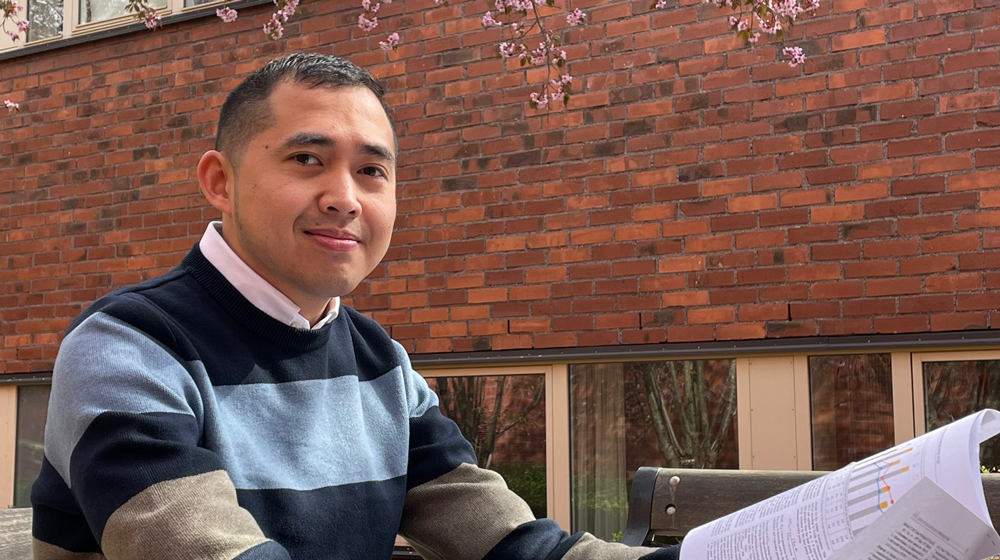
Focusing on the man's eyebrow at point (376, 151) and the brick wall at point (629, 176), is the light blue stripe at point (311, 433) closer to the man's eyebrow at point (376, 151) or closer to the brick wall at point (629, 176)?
the man's eyebrow at point (376, 151)

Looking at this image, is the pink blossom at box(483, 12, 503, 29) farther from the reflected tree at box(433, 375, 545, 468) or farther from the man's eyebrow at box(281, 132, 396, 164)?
the man's eyebrow at box(281, 132, 396, 164)

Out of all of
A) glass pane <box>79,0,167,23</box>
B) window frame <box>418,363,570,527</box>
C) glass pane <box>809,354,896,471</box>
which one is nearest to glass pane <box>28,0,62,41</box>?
glass pane <box>79,0,167,23</box>

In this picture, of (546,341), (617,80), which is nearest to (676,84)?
(617,80)

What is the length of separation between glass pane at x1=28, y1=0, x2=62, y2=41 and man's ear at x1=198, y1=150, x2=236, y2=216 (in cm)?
620

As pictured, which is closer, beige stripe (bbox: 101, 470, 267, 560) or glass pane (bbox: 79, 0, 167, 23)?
beige stripe (bbox: 101, 470, 267, 560)

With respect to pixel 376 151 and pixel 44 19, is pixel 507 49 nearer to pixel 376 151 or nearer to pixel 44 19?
pixel 44 19

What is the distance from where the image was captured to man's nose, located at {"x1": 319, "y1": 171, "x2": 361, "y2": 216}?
1.73 m

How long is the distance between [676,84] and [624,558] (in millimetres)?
4087

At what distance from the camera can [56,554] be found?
5.33ft

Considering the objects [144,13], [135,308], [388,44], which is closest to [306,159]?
[135,308]

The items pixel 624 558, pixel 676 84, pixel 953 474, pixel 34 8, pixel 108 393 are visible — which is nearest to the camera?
pixel 953 474

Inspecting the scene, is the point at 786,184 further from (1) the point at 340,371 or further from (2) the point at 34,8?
(2) the point at 34,8

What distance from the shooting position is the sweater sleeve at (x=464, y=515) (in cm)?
191

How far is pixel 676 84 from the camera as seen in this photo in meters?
5.62
